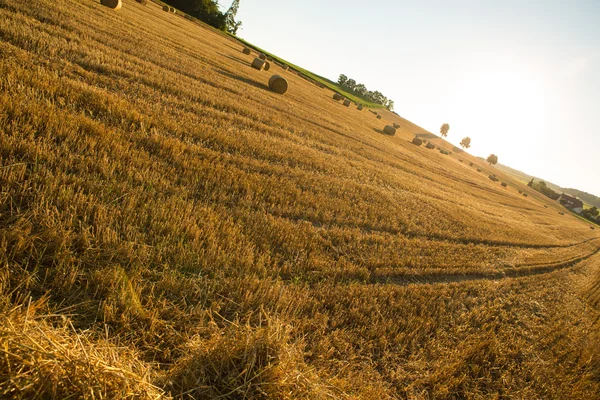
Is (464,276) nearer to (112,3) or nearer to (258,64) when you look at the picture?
(112,3)

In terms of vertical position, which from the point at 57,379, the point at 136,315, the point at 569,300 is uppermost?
the point at 569,300

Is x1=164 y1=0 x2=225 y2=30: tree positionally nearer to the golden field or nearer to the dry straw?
the golden field

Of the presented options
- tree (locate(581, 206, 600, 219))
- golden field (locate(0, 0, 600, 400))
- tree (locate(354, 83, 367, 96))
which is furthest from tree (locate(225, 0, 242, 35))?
tree (locate(581, 206, 600, 219))

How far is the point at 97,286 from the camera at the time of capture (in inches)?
108

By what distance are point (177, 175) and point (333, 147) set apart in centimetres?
912

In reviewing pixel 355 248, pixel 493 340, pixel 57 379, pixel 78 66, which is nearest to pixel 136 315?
pixel 57 379

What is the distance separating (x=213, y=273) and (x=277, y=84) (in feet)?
61.6

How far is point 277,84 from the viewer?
2005 cm

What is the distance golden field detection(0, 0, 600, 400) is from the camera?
2.21 meters

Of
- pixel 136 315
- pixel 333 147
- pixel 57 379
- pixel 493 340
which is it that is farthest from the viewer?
pixel 333 147

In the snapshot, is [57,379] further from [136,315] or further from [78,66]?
[78,66]

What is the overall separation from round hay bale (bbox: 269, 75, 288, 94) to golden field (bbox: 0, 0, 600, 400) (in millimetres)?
11542

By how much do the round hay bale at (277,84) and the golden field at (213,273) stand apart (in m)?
11.5

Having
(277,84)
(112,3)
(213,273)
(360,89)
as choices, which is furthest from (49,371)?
(360,89)
